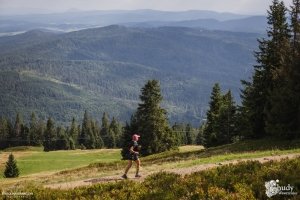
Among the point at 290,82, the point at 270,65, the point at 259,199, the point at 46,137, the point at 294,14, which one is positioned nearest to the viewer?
the point at 259,199

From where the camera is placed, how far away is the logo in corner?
8695 mm

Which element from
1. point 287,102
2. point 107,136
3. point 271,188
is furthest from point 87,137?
point 271,188

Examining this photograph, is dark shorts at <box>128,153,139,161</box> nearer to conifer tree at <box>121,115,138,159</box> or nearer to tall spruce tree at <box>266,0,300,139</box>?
tall spruce tree at <box>266,0,300,139</box>

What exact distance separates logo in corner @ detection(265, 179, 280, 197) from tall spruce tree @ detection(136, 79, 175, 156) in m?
37.6

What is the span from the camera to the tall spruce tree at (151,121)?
156 feet

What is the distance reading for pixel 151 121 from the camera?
47.3 m

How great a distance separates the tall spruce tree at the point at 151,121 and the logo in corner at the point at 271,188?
3762 centimetres

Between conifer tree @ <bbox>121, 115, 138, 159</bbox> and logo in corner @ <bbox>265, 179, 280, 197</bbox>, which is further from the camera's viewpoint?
conifer tree @ <bbox>121, 115, 138, 159</bbox>

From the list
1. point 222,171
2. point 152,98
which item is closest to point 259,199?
point 222,171

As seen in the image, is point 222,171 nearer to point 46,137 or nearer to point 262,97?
point 262,97

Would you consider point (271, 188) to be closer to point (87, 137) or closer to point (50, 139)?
point (87, 137)

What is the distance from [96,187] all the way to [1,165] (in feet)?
183

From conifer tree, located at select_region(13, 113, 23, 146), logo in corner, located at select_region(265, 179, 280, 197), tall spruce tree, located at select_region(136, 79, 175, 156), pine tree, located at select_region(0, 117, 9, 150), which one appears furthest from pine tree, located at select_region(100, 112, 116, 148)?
logo in corner, located at select_region(265, 179, 280, 197)

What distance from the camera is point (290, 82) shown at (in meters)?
27.8
